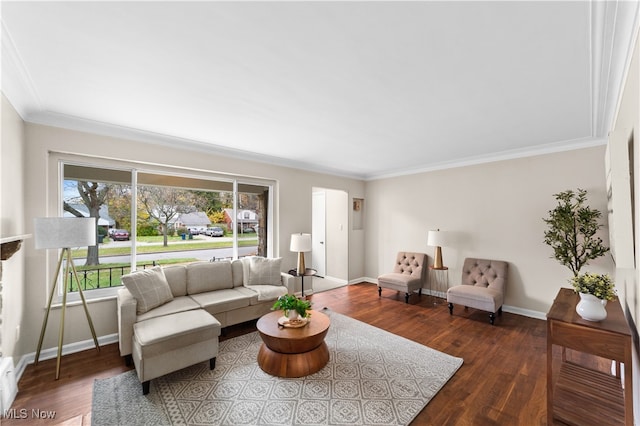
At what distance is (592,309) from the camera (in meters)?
1.76

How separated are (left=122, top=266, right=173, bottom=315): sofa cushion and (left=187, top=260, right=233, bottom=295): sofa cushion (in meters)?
0.33

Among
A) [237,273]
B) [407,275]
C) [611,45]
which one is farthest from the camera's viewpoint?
[407,275]

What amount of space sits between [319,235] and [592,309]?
17.4ft

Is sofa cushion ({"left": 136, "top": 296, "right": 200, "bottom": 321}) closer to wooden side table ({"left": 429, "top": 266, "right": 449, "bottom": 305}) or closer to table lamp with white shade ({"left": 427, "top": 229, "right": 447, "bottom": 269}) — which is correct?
table lamp with white shade ({"left": 427, "top": 229, "right": 447, "bottom": 269})

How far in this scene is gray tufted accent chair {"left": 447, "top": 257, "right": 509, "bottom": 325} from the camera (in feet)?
12.2

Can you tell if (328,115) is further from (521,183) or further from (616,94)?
(521,183)

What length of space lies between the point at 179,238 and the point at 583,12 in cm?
450

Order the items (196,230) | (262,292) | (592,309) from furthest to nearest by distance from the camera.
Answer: (196,230), (262,292), (592,309)

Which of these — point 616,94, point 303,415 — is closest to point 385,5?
point 616,94

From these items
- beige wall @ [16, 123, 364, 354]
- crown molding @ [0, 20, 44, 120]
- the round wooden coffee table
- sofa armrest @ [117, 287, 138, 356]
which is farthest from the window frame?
the round wooden coffee table

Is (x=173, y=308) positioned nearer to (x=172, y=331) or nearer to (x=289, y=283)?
(x=172, y=331)

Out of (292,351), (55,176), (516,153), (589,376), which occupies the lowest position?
(589,376)

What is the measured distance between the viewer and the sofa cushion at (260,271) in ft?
12.9

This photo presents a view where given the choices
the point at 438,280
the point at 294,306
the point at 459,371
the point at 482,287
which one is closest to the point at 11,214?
the point at 294,306
